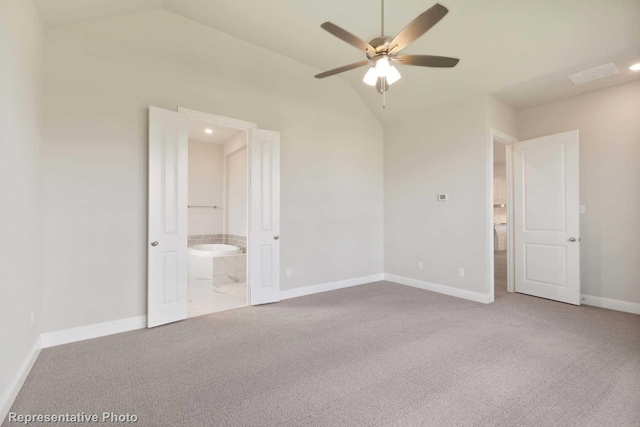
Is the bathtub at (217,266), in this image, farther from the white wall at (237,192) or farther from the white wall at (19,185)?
the white wall at (19,185)

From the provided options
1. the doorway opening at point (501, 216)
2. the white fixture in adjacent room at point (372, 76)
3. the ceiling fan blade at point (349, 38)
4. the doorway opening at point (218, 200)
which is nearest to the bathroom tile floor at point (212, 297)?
the doorway opening at point (218, 200)

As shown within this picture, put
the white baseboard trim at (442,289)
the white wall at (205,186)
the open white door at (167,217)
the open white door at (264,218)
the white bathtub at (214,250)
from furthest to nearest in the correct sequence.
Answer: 1. the white wall at (205,186)
2. the white bathtub at (214,250)
3. the white baseboard trim at (442,289)
4. the open white door at (264,218)
5. the open white door at (167,217)

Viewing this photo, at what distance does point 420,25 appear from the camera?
2047 millimetres

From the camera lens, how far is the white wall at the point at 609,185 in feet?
12.4

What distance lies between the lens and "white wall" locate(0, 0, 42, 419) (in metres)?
1.85

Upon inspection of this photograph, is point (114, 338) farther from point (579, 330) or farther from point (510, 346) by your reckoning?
point (579, 330)

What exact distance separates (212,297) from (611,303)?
209 inches

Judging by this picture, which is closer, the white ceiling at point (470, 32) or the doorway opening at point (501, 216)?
the white ceiling at point (470, 32)

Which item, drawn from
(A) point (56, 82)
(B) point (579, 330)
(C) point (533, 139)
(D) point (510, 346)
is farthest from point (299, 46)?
(B) point (579, 330)

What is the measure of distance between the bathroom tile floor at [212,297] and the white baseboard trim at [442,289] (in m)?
2.60

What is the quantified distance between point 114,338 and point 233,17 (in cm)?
366

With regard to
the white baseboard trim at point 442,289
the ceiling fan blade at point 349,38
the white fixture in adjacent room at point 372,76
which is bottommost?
the white baseboard trim at point 442,289

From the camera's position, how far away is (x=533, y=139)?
14.7 ft

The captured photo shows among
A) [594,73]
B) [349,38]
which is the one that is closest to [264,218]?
[349,38]
